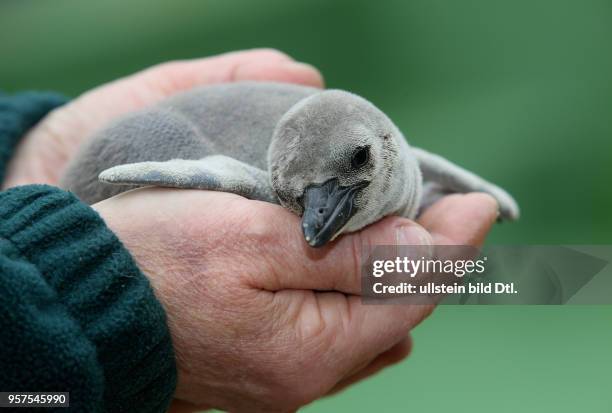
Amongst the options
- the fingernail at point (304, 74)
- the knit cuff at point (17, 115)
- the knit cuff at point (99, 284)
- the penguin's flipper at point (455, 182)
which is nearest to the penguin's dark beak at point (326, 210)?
the knit cuff at point (99, 284)

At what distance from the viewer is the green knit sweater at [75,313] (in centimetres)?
96

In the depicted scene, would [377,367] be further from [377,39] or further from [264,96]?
[377,39]

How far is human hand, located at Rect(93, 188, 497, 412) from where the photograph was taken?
3.75 feet

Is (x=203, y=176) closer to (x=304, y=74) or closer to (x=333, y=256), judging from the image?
(x=333, y=256)

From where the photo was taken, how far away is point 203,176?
1206mm

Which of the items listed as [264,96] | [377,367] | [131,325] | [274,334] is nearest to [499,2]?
[264,96]

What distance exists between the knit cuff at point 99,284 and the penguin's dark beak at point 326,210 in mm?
257

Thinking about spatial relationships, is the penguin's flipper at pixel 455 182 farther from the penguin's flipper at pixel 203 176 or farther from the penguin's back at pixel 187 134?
the penguin's flipper at pixel 203 176

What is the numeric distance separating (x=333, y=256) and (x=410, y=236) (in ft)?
0.46

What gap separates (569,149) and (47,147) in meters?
1.71

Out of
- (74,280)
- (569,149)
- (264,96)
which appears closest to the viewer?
(74,280)

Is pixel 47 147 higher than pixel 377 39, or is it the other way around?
pixel 377 39

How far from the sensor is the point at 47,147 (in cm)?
203

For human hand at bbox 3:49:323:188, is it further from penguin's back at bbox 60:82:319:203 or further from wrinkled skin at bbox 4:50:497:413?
wrinkled skin at bbox 4:50:497:413
